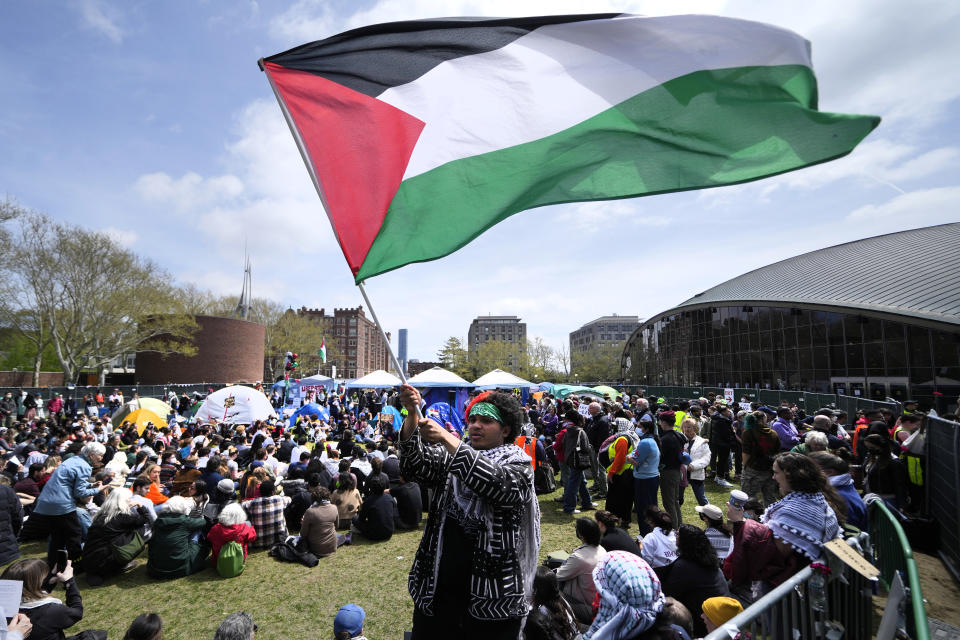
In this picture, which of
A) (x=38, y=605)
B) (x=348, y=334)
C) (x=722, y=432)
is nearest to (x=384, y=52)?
(x=38, y=605)

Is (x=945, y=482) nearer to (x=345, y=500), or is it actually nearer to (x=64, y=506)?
(x=345, y=500)

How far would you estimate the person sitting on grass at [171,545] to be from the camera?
19.9ft

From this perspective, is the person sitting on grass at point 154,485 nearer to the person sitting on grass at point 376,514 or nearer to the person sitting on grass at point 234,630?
the person sitting on grass at point 376,514

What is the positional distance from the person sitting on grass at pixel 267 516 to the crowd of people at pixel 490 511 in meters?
0.02

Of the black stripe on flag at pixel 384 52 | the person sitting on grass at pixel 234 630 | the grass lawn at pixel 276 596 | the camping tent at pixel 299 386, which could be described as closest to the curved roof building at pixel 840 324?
the grass lawn at pixel 276 596

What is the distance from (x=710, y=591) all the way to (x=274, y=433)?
12.5 metres

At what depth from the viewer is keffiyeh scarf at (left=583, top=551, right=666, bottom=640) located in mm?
2920

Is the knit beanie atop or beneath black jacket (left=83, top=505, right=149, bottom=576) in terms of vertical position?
atop

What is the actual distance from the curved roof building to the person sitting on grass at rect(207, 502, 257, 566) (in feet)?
98.8

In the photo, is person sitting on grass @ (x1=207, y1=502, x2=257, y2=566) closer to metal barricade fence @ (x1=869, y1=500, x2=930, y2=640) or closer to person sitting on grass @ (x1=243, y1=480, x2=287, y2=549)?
person sitting on grass @ (x1=243, y1=480, x2=287, y2=549)

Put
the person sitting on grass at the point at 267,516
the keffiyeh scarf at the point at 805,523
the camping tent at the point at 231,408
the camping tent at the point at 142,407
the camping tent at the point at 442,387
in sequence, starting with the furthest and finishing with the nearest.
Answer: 1. the camping tent at the point at 442,387
2. the camping tent at the point at 231,408
3. the camping tent at the point at 142,407
4. the person sitting on grass at the point at 267,516
5. the keffiyeh scarf at the point at 805,523

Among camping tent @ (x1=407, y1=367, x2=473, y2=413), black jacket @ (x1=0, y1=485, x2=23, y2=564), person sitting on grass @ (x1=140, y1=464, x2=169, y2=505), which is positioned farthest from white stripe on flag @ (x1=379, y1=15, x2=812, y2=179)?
camping tent @ (x1=407, y1=367, x2=473, y2=413)

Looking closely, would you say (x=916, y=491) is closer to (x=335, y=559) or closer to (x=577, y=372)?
(x=335, y=559)

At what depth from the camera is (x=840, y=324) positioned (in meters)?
28.8
